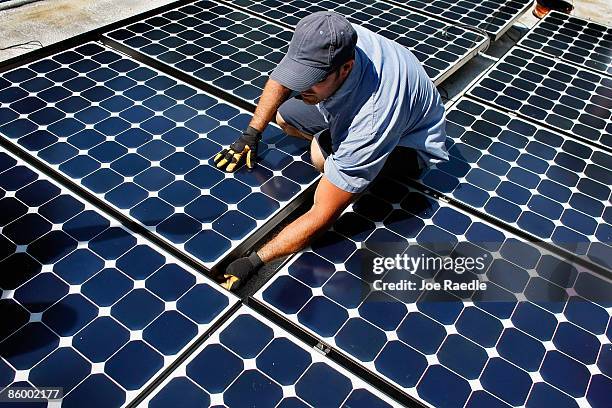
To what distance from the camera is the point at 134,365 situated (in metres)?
2.70

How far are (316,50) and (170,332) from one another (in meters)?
1.77

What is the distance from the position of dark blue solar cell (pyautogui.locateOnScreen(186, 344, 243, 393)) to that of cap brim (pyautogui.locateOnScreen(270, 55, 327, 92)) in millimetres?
1535

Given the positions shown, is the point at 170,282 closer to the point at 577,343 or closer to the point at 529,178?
the point at 577,343

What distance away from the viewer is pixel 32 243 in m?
3.25

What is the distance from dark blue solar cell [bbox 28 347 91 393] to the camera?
Result: 2598mm

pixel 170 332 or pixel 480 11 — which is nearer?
pixel 170 332

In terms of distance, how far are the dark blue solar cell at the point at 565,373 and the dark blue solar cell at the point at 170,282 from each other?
2055 millimetres

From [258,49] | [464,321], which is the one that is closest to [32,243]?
[464,321]

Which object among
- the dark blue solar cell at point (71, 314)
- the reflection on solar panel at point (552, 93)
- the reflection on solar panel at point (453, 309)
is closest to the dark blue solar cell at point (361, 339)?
the reflection on solar panel at point (453, 309)

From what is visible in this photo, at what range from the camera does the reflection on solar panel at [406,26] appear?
5.47 m

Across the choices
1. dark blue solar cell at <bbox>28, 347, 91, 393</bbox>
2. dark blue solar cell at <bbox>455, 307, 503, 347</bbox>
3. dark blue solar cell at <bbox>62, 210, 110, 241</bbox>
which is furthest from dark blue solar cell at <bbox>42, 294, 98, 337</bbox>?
dark blue solar cell at <bbox>455, 307, 503, 347</bbox>

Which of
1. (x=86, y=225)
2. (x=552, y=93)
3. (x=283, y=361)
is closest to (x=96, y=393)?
(x=283, y=361)

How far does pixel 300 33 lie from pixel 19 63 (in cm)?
310

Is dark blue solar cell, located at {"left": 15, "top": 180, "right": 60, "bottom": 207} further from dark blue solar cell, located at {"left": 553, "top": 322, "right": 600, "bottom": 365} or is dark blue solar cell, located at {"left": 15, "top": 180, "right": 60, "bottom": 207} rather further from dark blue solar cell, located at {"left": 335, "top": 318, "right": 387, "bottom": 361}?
dark blue solar cell, located at {"left": 553, "top": 322, "right": 600, "bottom": 365}
